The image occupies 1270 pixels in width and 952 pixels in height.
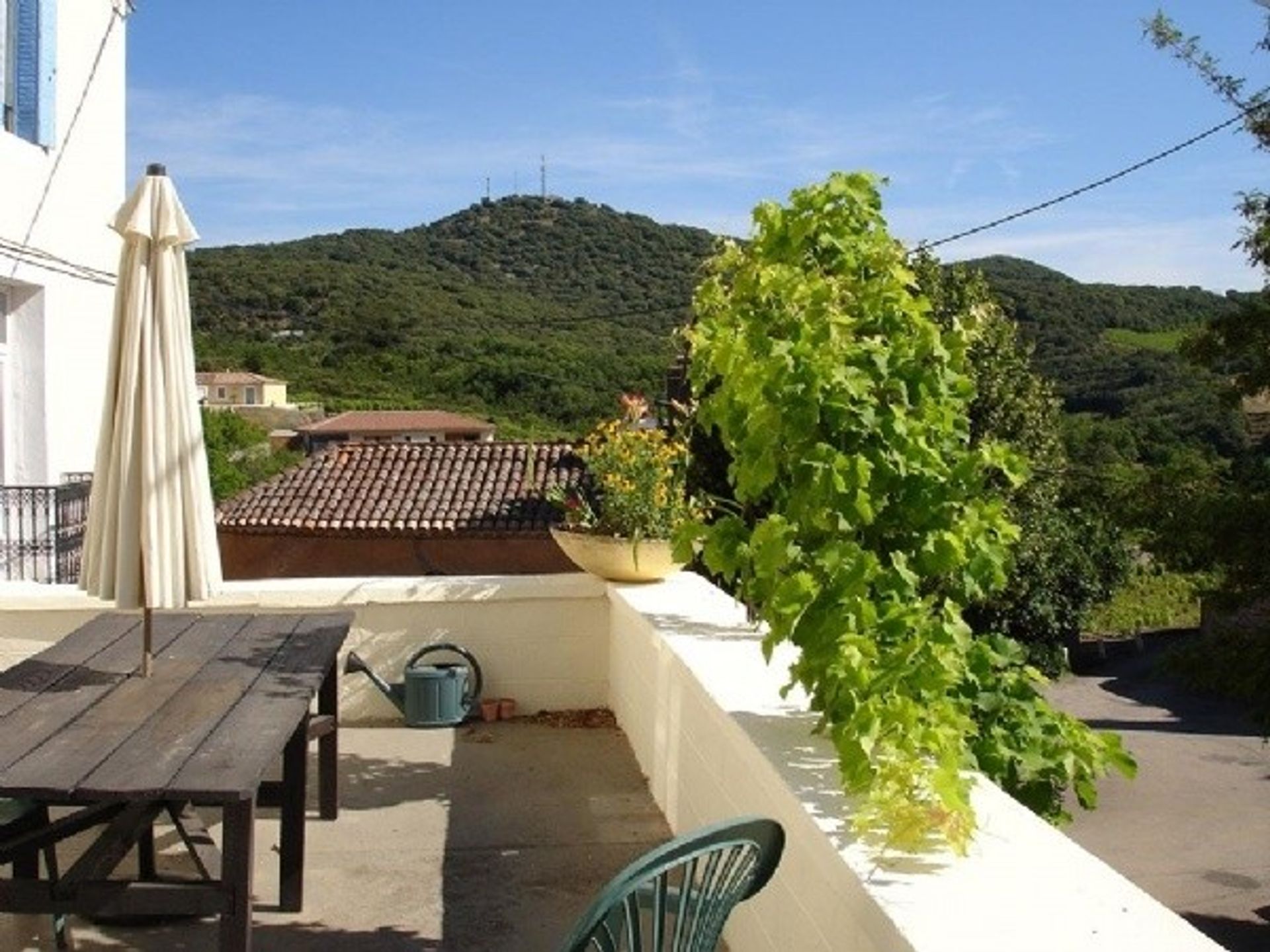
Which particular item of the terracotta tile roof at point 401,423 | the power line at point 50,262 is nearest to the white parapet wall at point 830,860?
the power line at point 50,262

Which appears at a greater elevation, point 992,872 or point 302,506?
point 992,872

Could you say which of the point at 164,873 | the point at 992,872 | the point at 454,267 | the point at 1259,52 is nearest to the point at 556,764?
the point at 164,873

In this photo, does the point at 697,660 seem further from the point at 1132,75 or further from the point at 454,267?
the point at 454,267

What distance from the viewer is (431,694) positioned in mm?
6543

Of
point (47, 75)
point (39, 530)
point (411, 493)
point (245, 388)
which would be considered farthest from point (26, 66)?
point (245, 388)

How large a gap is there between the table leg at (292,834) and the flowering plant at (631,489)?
2.50m

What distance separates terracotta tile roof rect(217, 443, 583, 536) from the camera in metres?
20.0

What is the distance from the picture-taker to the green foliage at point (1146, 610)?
94.8 ft

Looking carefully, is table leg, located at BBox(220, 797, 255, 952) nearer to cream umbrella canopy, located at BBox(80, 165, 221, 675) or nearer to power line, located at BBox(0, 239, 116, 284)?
cream umbrella canopy, located at BBox(80, 165, 221, 675)

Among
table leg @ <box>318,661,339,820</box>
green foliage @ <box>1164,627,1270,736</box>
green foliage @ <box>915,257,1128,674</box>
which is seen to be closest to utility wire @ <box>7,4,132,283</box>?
table leg @ <box>318,661,339,820</box>

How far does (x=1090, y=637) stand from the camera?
28.3 metres

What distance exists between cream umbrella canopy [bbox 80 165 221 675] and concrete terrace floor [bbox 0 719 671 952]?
3.13 ft

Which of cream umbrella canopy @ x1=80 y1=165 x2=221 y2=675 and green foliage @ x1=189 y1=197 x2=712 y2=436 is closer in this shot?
cream umbrella canopy @ x1=80 y1=165 x2=221 y2=675

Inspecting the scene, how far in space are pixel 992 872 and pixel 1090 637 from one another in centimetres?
2745
